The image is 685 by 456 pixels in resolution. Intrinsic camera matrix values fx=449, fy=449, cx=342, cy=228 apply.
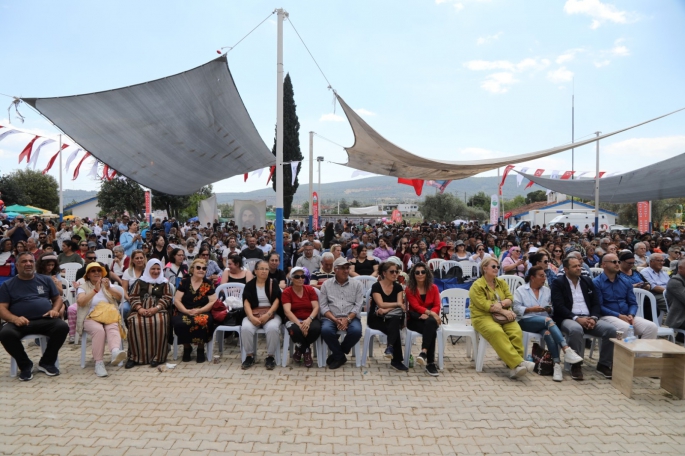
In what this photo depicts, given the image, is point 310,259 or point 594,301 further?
point 310,259

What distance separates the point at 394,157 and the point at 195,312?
694 centimetres

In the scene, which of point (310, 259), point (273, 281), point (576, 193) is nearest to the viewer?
point (273, 281)

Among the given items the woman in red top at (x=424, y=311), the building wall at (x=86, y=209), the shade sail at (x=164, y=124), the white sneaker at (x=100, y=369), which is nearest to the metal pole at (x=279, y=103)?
the shade sail at (x=164, y=124)

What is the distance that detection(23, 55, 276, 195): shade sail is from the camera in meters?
6.34

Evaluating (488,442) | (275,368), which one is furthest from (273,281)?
(488,442)

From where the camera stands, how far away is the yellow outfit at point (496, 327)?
14.2ft

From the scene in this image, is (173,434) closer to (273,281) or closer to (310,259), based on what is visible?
(273,281)

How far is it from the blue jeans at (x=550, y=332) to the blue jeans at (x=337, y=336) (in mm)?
1796

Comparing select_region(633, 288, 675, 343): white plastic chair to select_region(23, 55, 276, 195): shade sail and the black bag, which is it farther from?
select_region(23, 55, 276, 195): shade sail

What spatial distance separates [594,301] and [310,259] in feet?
12.6

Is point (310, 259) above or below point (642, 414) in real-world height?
above

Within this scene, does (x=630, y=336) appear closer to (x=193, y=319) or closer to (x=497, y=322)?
(x=497, y=322)

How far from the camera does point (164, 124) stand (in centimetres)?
736

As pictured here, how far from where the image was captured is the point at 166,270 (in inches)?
224
